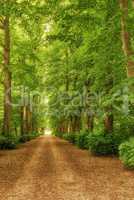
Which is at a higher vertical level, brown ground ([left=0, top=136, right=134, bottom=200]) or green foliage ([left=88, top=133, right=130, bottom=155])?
green foliage ([left=88, top=133, right=130, bottom=155])

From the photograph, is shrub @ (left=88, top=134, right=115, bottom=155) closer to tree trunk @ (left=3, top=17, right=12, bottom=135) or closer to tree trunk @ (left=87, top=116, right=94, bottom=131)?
tree trunk @ (left=3, top=17, right=12, bottom=135)

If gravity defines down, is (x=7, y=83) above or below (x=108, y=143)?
above

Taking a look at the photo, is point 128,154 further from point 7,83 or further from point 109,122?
point 7,83

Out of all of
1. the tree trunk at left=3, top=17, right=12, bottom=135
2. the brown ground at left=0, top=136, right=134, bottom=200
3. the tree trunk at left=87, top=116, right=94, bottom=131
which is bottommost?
the brown ground at left=0, top=136, right=134, bottom=200

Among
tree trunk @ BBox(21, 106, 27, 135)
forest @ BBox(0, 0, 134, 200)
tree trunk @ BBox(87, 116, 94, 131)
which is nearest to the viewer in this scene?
forest @ BBox(0, 0, 134, 200)

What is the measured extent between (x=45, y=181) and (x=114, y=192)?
2.74 metres

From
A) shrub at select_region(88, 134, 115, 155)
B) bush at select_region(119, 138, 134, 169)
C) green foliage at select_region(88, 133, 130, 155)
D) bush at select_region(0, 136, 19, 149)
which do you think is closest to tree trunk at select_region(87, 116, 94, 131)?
bush at select_region(0, 136, 19, 149)

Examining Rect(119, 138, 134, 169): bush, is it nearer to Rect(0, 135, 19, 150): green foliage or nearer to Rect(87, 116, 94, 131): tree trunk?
Rect(0, 135, 19, 150): green foliage

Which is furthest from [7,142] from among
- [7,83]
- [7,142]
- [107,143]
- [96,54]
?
[96,54]

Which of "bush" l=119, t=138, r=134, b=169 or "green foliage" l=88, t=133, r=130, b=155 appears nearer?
"bush" l=119, t=138, r=134, b=169

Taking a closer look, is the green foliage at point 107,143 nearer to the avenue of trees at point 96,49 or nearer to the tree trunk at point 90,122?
the avenue of trees at point 96,49

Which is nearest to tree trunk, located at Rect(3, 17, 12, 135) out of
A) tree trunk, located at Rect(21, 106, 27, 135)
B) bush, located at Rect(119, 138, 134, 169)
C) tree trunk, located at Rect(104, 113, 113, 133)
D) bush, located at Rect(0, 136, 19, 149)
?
bush, located at Rect(0, 136, 19, 149)

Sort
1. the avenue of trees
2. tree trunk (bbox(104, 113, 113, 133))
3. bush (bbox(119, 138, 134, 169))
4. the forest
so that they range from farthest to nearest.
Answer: tree trunk (bbox(104, 113, 113, 133))
the avenue of trees
the forest
bush (bbox(119, 138, 134, 169))

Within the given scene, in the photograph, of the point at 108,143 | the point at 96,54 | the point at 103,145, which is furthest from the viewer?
the point at 96,54
